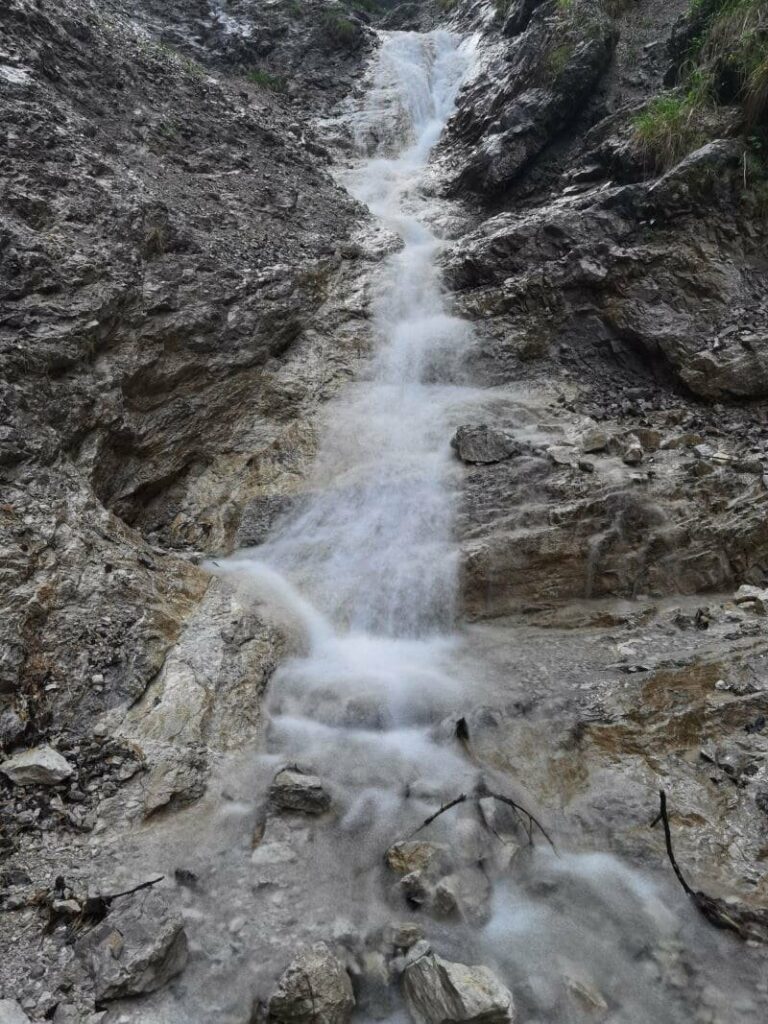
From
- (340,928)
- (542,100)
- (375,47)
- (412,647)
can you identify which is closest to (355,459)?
(412,647)

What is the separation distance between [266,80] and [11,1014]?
18.5 m

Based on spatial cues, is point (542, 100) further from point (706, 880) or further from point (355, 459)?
point (706, 880)

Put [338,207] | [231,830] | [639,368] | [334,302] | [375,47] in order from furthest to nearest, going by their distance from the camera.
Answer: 1. [375,47]
2. [338,207]
3. [334,302]
4. [639,368]
5. [231,830]

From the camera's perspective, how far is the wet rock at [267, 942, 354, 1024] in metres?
2.63

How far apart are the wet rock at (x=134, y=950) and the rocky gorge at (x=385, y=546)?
1 cm

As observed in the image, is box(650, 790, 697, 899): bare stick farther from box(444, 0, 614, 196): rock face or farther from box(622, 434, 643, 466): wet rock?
box(444, 0, 614, 196): rock face

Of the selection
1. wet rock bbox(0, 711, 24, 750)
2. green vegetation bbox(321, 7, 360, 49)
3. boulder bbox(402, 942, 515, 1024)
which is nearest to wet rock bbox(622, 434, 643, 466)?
boulder bbox(402, 942, 515, 1024)

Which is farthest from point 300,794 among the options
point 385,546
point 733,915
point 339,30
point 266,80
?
point 339,30

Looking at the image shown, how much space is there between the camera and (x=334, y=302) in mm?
9484

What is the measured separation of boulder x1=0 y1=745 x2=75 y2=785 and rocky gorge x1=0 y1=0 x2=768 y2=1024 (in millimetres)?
28

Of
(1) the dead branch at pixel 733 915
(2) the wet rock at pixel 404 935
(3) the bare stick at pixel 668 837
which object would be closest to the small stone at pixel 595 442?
(3) the bare stick at pixel 668 837

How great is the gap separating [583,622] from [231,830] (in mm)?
3447

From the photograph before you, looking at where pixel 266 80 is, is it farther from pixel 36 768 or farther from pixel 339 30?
pixel 36 768

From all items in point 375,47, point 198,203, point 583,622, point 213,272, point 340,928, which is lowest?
point 583,622
